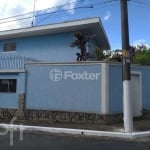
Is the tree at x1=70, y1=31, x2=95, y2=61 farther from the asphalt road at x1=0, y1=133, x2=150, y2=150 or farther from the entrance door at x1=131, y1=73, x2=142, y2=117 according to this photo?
the asphalt road at x1=0, y1=133, x2=150, y2=150

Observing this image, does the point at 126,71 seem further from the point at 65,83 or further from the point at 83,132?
the point at 65,83

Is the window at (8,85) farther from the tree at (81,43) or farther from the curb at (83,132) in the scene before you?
the curb at (83,132)

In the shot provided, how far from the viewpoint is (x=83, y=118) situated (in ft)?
58.0

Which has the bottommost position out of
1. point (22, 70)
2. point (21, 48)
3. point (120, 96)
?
point (120, 96)

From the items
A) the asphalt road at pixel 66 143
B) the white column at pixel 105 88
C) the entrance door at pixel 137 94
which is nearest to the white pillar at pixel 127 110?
the asphalt road at pixel 66 143

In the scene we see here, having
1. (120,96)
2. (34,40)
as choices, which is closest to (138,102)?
(120,96)

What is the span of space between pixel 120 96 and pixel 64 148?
26.2ft

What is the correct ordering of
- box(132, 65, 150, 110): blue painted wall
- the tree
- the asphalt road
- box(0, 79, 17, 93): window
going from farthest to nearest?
1. the tree
2. box(0, 79, 17, 93): window
3. box(132, 65, 150, 110): blue painted wall
4. the asphalt road

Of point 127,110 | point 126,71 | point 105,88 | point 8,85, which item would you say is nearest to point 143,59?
point 8,85

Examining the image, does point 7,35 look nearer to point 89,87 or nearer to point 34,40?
point 34,40

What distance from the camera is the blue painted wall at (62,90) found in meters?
17.7

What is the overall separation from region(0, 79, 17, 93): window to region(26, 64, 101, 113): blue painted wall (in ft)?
4.21

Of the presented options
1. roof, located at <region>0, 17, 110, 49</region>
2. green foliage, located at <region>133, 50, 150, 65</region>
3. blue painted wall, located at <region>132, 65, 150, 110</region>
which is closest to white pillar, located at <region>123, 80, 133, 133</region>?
blue painted wall, located at <region>132, 65, 150, 110</region>

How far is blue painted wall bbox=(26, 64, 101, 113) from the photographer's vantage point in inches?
698
